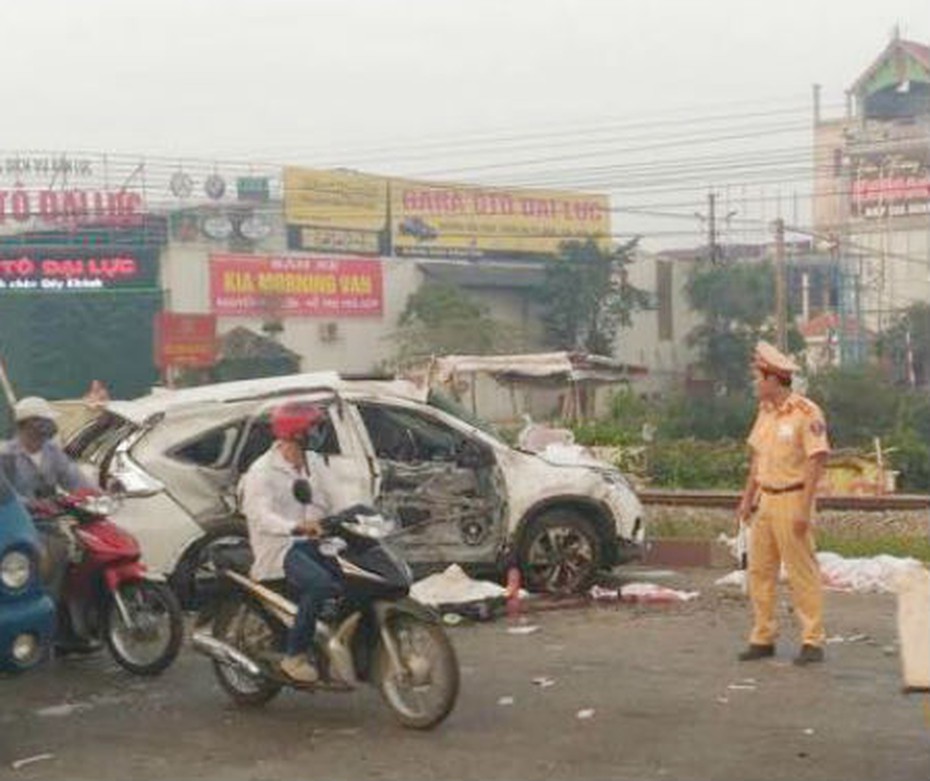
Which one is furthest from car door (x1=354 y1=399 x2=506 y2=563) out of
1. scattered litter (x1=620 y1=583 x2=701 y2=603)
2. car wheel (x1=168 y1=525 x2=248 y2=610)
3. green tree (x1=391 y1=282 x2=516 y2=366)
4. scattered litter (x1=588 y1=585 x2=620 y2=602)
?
green tree (x1=391 y1=282 x2=516 y2=366)

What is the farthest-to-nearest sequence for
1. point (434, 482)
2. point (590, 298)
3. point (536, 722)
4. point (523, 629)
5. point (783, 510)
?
1. point (590, 298)
2. point (434, 482)
3. point (523, 629)
4. point (783, 510)
5. point (536, 722)

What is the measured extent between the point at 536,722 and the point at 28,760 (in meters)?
2.17

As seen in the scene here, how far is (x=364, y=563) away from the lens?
6469mm

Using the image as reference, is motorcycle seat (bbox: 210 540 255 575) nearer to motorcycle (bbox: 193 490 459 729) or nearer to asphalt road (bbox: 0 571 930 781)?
motorcycle (bbox: 193 490 459 729)

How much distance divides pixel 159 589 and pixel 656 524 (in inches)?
268

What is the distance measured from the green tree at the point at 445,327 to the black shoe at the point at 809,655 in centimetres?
4021

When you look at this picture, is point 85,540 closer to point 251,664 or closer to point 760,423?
point 251,664

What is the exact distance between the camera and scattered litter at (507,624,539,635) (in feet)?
29.9

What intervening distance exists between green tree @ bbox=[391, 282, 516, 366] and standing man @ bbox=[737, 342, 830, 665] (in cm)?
4003

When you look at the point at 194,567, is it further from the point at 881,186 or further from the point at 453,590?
the point at 881,186

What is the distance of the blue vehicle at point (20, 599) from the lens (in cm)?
614

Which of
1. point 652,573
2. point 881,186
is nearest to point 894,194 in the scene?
point 881,186

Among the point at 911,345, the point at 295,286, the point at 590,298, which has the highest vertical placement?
the point at 295,286

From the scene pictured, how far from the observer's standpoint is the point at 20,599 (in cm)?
621
